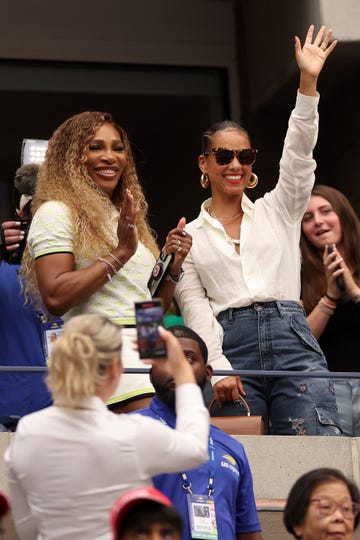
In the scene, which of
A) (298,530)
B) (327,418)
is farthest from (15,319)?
(298,530)

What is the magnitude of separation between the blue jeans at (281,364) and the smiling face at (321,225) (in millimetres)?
809

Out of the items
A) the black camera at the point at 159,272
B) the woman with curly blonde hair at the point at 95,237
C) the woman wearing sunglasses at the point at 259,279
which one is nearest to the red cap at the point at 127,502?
the woman with curly blonde hair at the point at 95,237

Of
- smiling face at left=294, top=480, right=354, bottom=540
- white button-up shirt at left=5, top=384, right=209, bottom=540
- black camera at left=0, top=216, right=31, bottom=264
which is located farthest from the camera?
black camera at left=0, top=216, right=31, bottom=264

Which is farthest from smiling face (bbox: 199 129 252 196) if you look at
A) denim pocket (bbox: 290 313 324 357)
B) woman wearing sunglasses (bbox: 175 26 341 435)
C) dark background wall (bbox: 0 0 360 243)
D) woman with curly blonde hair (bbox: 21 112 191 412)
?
dark background wall (bbox: 0 0 360 243)

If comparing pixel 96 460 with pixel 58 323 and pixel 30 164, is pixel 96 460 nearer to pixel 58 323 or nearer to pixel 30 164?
pixel 58 323

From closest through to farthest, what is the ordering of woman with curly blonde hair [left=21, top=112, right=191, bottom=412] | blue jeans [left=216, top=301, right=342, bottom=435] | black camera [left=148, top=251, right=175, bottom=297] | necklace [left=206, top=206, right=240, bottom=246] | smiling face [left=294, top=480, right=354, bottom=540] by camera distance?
smiling face [left=294, top=480, right=354, bottom=540] < woman with curly blonde hair [left=21, top=112, right=191, bottom=412] < black camera [left=148, top=251, right=175, bottom=297] < blue jeans [left=216, top=301, right=342, bottom=435] < necklace [left=206, top=206, right=240, bottom=246]

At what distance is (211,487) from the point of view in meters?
5.32

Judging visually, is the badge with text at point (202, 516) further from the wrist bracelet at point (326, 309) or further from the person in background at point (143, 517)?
the wrist bracelet at point (326, 309)

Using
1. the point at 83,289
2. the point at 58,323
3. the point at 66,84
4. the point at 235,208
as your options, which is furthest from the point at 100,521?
the point at 66,84

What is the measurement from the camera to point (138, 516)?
412 centimetres

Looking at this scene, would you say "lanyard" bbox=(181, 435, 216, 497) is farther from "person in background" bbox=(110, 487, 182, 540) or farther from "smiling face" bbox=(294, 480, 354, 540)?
"person in background" bbox=(110, 487, 182, 540)

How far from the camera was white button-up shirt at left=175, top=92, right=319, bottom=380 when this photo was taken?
6539mm

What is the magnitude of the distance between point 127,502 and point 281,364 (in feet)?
7.93

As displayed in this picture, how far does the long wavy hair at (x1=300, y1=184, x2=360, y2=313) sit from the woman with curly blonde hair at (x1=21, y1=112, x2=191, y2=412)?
1.07 meters
